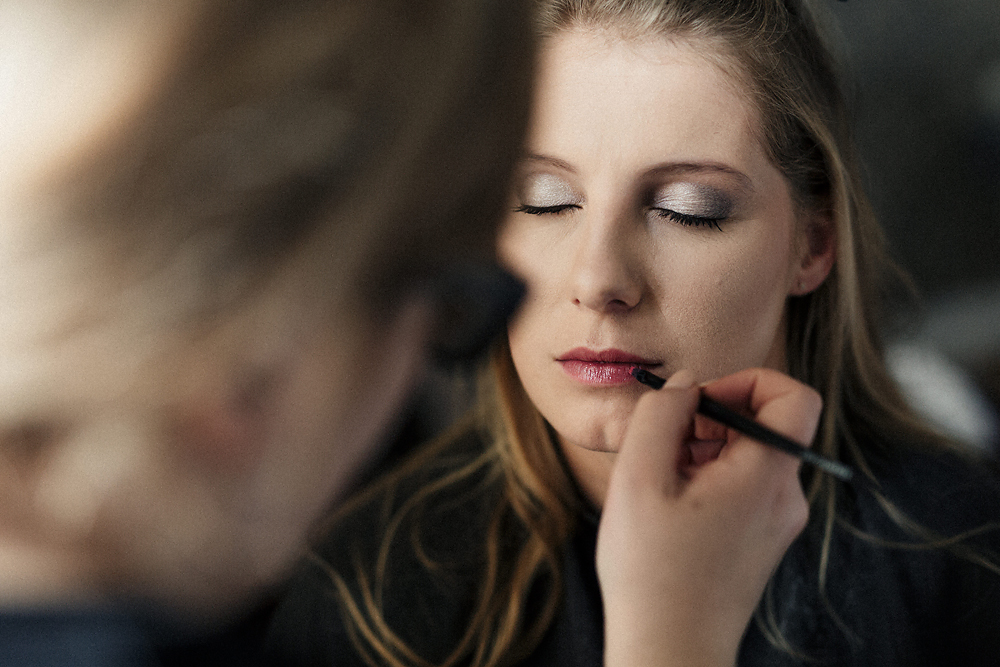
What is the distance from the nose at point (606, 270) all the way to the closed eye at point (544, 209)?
2 cm

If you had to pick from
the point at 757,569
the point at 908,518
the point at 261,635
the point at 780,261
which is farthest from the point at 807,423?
the point at 261,635

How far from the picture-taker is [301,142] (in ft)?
1.33

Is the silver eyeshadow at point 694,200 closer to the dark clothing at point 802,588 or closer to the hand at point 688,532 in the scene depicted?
the hand at point 688,532

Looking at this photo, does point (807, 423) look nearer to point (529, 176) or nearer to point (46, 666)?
point (529, 176)

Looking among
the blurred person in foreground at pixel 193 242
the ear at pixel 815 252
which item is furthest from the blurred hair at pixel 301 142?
the ear at pixel 815 252

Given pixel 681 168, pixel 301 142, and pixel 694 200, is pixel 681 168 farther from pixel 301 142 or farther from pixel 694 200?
pixel 301 142

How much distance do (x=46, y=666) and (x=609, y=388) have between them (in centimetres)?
42

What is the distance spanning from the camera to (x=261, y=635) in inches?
33.1

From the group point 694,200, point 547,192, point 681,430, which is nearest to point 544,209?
point 547,192

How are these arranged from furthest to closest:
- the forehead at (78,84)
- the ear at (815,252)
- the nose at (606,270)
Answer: the ear at (815,252), the nose at (606,270), the forehead at (78,84)

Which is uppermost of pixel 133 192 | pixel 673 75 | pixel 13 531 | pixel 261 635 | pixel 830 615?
pixel 673 75

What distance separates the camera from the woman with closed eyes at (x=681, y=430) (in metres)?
0.55

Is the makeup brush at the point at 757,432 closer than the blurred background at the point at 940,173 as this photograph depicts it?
Yes

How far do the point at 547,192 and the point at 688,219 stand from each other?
4.4 inches
